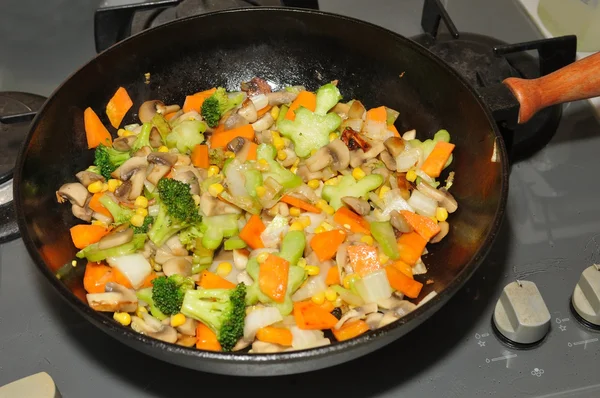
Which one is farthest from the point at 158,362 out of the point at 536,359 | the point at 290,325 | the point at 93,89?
the point at 536,359

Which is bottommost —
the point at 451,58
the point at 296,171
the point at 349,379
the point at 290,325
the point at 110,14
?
the point at 349,379

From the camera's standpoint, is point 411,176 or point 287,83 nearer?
point 411,176

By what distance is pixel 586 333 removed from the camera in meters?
1.74

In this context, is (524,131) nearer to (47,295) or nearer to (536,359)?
(536,359)

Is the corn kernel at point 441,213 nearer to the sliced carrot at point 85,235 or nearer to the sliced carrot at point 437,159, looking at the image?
the sliced carrot at point 437,159

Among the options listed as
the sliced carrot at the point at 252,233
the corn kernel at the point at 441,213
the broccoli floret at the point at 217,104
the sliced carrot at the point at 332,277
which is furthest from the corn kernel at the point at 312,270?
the broccoli floret at the point at 217,104

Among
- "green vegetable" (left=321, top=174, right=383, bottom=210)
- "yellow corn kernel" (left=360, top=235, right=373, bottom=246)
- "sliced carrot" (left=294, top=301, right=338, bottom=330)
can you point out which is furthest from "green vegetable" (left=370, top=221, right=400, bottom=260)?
"sliced carrot" (left=294, top=301, right=338, bottom=330)

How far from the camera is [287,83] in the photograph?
2.18 metres

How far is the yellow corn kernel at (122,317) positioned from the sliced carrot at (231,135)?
25.4 inches

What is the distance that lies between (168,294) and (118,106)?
73 centimetres

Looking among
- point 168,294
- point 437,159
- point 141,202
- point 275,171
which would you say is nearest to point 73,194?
point 141,202

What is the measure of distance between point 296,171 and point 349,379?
2.14ft

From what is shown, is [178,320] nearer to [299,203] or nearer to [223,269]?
[223,269]

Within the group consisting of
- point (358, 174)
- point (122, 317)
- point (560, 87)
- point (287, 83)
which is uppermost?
point (560, 87)
